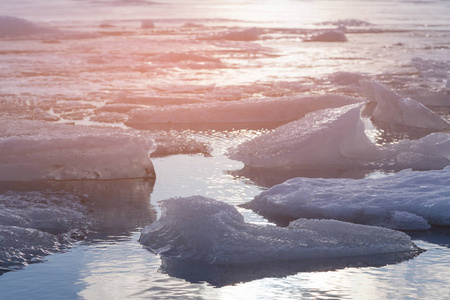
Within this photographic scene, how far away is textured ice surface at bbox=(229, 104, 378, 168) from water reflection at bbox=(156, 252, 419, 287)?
256 centimetres

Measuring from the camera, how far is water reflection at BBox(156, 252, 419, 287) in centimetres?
425

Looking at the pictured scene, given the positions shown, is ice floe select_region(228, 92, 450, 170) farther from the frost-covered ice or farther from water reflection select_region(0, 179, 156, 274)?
water reflection select_region(0, 179, 156, 274)

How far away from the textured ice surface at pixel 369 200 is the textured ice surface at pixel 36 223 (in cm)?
137

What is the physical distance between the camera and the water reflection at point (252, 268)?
4.25 metres

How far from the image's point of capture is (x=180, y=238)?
4.59 meters

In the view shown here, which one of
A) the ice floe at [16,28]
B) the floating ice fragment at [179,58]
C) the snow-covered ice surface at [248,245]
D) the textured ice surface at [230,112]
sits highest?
the ice floe at [16,28]

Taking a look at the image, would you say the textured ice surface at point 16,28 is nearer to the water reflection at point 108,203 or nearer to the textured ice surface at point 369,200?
the water reflection at point 108,203

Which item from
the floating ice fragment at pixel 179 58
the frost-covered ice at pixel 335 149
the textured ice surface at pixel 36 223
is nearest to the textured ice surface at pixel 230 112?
the frost-covered ice at pixel 335 149

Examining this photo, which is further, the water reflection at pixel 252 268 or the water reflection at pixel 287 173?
the water reflection at pixel 287 173

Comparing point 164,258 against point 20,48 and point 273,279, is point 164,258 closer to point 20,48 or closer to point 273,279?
point 273,279

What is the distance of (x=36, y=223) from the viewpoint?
16.8ft

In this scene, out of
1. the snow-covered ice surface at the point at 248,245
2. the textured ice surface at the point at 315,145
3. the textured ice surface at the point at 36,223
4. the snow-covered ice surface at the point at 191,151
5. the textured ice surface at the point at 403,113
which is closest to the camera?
the snow-covered ice surface at the point at 191,151

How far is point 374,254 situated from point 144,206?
78.9 inches

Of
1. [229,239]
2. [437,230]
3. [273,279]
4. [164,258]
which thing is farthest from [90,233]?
[437,230]
